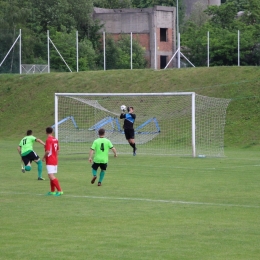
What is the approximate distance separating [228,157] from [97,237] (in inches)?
753

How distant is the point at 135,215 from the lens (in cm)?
1402

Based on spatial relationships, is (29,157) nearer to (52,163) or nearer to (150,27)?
(52,163)

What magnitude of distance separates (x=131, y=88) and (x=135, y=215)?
117 feet

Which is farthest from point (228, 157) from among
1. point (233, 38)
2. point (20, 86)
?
point (233, 38)

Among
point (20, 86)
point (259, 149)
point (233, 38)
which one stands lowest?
point (259, 149)

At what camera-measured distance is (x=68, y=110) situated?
1741 inches

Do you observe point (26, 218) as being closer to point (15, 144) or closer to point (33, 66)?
point (15, 144)

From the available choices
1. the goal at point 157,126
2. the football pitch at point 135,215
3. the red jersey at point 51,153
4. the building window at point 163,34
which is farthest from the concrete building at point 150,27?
the red jersey at point 51,153

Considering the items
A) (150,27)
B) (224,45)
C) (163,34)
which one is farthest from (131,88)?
(163,34)

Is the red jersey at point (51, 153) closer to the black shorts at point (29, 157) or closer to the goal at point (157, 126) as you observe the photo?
the black shorts at point (29, 157)

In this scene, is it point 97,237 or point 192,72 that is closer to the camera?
point 97,237

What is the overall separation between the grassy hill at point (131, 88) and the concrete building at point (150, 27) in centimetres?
2010

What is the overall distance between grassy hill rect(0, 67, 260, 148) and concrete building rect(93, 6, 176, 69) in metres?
20.1

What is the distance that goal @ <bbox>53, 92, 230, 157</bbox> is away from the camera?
35.3 m
